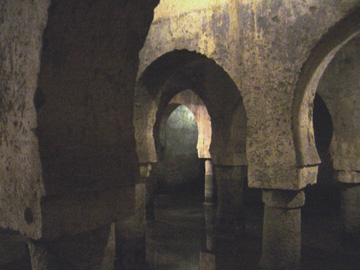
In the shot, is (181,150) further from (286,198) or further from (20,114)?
(20,114)

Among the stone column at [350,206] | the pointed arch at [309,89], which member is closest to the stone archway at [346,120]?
the stone column at [350,206]

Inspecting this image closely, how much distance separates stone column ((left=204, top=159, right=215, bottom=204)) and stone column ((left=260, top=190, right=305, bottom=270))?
682 cm

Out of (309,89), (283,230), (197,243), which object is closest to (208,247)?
(197,243)

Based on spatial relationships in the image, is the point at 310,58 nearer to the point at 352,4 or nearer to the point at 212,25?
the point at 352,4

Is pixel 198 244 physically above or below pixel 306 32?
below

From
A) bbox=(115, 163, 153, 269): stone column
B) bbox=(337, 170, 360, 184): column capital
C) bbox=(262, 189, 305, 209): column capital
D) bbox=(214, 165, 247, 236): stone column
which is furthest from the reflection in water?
bbox=(337, 170, 360, 184): column capital

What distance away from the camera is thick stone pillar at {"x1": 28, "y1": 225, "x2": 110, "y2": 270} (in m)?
1.52

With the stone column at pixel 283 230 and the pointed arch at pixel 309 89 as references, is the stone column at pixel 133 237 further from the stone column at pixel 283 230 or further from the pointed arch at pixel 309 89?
the pointed arch at pixel 309 89

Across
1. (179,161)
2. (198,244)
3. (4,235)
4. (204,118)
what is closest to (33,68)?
(198,244)

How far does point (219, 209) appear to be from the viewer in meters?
7.28

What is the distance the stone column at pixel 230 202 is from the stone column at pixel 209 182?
11.9 ft

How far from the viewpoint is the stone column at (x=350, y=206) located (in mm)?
6277

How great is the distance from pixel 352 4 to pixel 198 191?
1147cm

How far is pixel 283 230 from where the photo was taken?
13.2 ft
